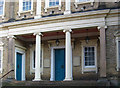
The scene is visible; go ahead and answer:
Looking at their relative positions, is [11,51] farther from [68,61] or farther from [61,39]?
[68,61]

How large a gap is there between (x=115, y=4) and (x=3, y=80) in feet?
28.8

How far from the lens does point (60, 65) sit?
1780 centimetres

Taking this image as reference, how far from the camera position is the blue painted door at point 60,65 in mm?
17688

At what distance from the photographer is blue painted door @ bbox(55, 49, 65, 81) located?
1769cm

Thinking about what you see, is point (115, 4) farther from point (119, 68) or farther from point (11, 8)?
point (11, 8)

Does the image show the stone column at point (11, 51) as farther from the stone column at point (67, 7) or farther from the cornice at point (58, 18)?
the stone column at point (67, 7)

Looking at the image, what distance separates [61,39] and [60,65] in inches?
73.4

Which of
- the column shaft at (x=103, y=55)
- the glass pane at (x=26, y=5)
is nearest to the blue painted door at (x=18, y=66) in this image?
the glass pane at (x=26, y=5)

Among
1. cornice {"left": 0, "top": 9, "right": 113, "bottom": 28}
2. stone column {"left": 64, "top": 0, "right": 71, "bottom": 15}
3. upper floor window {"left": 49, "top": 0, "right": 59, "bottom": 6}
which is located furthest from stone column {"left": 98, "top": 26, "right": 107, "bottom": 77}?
upper floor window {"left": 49, "top": 0, "right": 59, "bottom": 6}

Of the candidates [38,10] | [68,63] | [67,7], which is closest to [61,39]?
[38,10]

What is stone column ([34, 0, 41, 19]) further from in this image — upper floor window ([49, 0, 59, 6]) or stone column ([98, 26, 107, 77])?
stone column ([98, 26, 107, 77])

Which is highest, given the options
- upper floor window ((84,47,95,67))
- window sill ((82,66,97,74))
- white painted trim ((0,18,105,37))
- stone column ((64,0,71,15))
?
stone column ((64,0,71,15))

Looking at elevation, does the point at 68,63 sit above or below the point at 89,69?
above

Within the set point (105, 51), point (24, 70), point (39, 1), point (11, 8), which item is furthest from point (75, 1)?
point (24, 70)
